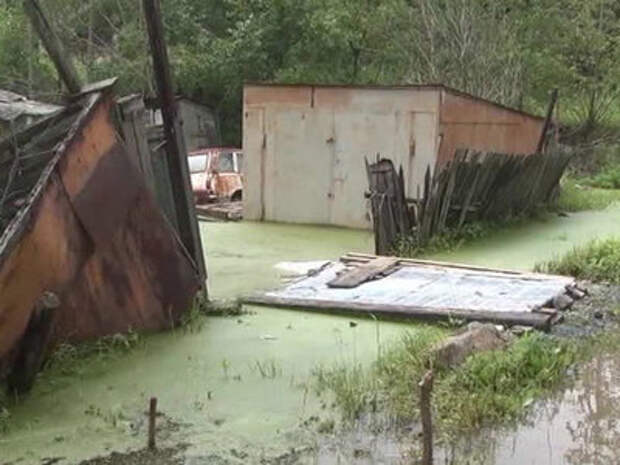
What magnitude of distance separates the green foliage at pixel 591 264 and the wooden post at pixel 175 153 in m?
4.00

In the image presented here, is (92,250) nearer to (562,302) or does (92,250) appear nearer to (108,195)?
(108,195)

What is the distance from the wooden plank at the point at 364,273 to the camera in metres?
9.06

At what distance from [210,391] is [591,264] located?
5.56 meters

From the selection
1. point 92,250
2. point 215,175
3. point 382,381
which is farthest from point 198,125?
point 382,381

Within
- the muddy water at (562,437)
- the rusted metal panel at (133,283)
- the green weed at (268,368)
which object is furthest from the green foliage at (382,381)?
the rusted metal panel at (133,283)

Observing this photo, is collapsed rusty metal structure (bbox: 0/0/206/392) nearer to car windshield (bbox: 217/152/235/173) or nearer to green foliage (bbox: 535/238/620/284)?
green foliage (bbox: 535/238/620/284)

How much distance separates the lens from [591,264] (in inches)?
389

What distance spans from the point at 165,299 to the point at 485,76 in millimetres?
15030

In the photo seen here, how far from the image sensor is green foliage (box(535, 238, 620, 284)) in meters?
9.65

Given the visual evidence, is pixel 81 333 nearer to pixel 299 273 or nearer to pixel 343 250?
pixel 299 273

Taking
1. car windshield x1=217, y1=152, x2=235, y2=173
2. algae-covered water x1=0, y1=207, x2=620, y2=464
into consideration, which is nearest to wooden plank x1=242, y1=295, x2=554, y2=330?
algae-covered water x1=0, y1=207, x2=620, y2=464

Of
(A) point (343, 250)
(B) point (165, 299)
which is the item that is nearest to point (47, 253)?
(B) point (165, 299)

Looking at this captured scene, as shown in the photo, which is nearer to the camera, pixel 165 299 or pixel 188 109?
pixel 165 299

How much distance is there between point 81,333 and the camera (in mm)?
6531
